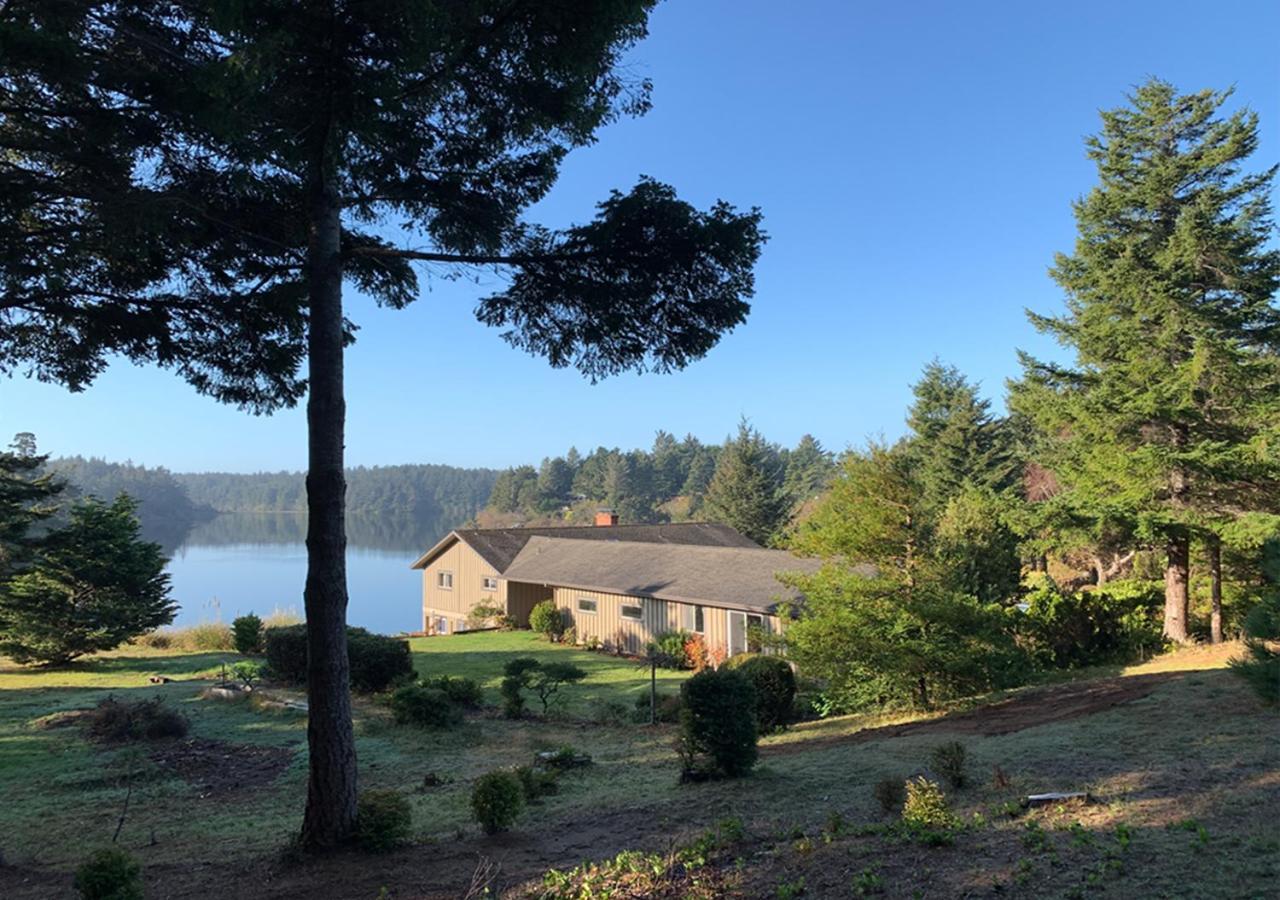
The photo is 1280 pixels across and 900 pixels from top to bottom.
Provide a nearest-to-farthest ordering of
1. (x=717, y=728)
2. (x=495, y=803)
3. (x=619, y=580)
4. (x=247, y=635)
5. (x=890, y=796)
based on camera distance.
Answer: (x=890, y=796), (x=495, y=803), (x=717, y=728), (x=247, y=635), (x=619, y=580)

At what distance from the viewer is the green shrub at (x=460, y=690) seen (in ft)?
46.4

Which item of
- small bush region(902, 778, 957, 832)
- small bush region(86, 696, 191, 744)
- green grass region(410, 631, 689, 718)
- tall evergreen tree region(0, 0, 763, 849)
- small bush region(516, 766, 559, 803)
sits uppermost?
tall evergreen tree region(0, 0, 763, 849)

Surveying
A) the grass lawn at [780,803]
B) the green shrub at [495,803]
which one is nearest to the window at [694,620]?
the grass lawn at [780,803]

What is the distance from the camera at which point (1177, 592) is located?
16.5 meters

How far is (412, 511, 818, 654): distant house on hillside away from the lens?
894 inches

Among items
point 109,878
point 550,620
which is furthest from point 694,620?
point 109,878

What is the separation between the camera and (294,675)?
17.6 metres

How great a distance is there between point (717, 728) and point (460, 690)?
27.2ft

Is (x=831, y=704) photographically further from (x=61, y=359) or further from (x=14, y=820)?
(x=61, y=359)

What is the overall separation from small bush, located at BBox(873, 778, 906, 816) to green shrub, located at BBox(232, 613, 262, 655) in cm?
2373

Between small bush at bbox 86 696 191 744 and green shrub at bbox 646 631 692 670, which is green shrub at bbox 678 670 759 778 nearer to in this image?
small bush at bbox 86 696 191 744

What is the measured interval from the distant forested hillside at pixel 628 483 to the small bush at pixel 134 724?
71115 mm

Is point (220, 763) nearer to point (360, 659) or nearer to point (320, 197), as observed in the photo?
point (360, 659)

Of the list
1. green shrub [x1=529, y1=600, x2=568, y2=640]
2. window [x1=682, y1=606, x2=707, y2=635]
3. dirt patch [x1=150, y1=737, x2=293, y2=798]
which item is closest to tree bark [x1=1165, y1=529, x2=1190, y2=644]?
window [x1=682, y1=606, x2=707, y2=635]
